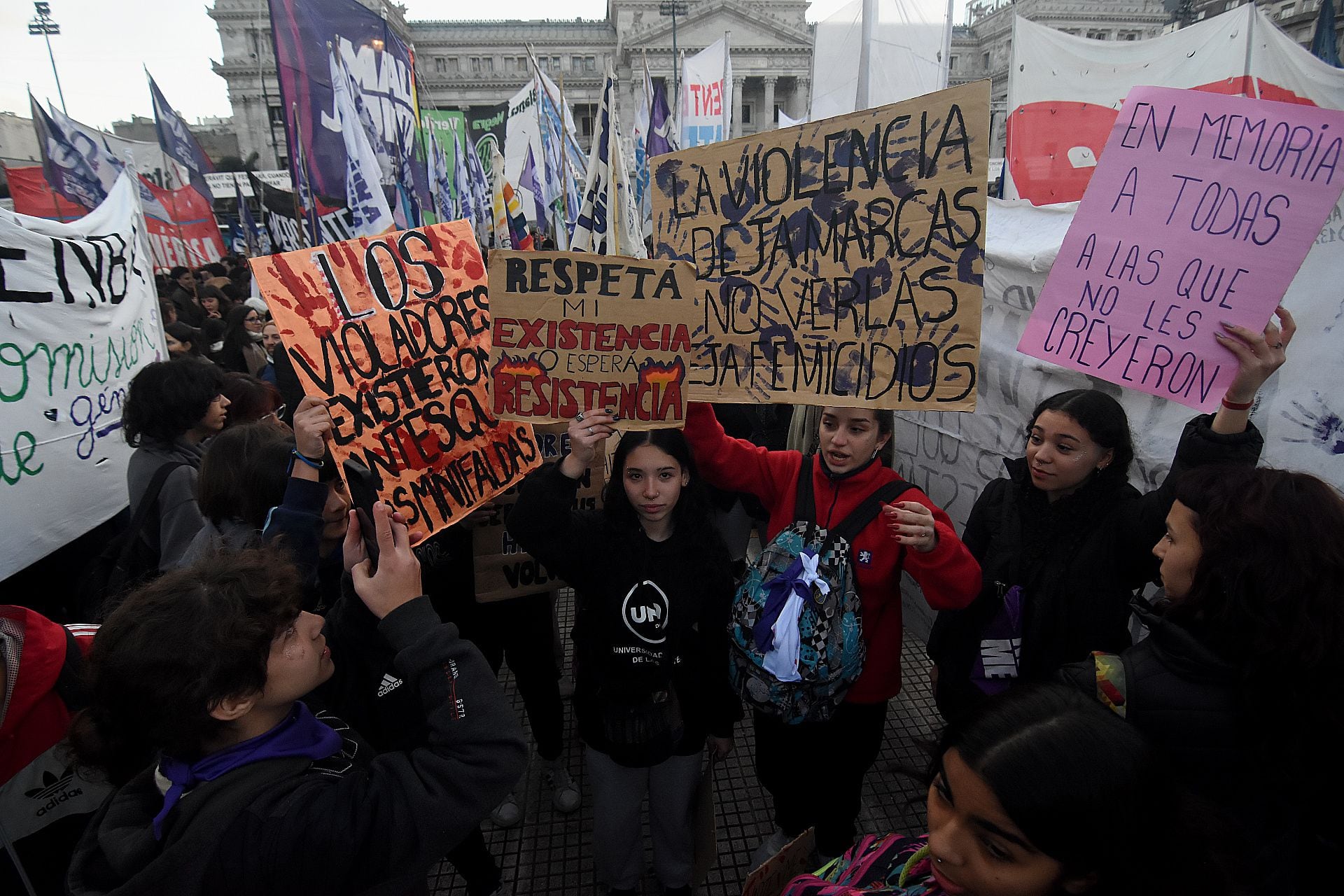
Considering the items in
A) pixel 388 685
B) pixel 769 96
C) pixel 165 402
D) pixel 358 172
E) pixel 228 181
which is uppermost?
pixel 769 96

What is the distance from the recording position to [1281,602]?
1.27 m

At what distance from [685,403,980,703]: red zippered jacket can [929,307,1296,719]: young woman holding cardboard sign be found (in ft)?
0.69

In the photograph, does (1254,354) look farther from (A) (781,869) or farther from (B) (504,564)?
(B) (504,564)

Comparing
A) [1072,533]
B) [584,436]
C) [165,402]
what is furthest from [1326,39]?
[165,402]

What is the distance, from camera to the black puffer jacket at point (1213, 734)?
4.28 ft

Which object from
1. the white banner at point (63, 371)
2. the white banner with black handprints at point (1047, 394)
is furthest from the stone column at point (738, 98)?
the white banner at point (63, 371)

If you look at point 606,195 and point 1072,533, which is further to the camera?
point 606,195

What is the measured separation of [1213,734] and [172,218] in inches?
553

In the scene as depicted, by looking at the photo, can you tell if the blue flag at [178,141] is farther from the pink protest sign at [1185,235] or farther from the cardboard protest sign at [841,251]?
the pink protest sign at [1185,235]

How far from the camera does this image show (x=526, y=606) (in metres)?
2.79

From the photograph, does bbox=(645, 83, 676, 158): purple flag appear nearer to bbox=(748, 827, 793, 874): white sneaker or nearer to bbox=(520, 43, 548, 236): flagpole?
bbox=(520, 43, 548, 236): flagpole

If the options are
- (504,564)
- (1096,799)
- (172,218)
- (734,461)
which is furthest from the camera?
(172,218)

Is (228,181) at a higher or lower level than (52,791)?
higher

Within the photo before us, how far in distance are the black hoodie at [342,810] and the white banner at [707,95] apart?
10.1 meters
